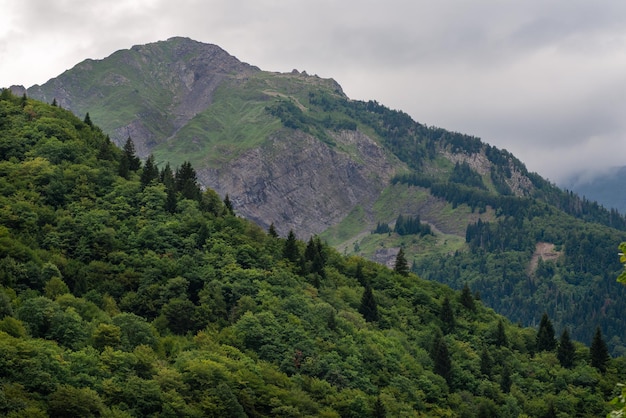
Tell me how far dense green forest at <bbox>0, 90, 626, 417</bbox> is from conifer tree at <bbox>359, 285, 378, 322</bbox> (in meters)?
0.31

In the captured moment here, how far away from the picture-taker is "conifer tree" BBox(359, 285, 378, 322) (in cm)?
16900

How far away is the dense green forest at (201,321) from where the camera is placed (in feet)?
341

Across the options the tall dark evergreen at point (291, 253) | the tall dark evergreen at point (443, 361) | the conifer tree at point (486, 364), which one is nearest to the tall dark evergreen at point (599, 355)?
the conifer tree at point (486, 364)

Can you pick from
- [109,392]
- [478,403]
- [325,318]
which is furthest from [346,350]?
[109,392]

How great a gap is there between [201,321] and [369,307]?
45.1 m

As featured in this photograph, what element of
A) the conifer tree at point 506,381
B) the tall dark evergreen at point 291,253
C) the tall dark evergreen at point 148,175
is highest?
the tall dark evergreen at point 148,175

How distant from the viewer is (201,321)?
451 feet

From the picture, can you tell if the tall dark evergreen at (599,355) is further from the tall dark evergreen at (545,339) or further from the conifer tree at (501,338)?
the conifer tree at (501,338)

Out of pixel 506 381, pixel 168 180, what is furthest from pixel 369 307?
pixel 168 180

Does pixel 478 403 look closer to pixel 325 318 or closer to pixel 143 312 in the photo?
pixel 325 318

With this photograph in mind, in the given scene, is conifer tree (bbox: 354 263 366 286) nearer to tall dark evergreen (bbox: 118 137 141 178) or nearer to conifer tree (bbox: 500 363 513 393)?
conifer tree (bbox: 500 363 513 393)

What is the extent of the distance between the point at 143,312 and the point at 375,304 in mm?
53783

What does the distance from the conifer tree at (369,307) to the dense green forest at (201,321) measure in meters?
0.31

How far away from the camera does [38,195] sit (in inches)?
6043
